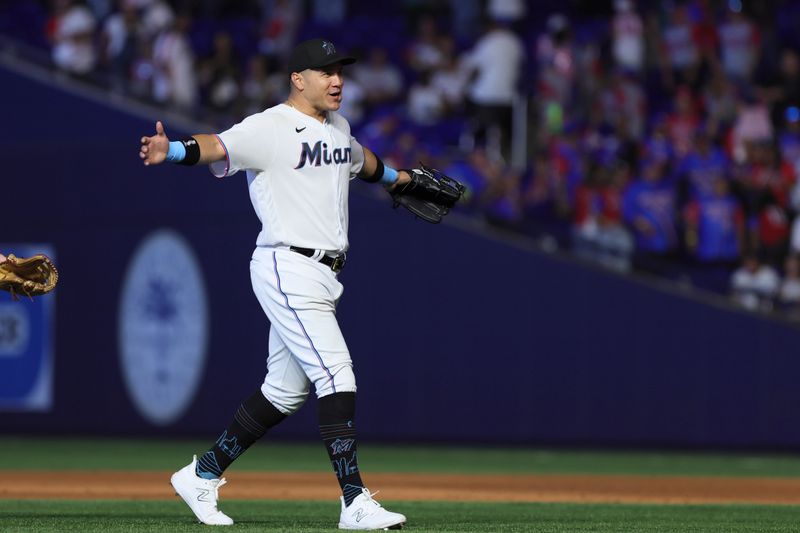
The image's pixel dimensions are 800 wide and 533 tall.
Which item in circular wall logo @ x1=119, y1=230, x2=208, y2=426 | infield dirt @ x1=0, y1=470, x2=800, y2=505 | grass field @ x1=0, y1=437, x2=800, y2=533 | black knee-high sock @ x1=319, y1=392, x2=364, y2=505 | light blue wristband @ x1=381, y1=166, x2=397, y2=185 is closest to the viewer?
black knee-high sock @ x1=319, y1=392, x2=364, y2=505

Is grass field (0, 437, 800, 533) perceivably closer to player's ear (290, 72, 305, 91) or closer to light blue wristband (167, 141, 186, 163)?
light blue wristband (167, 141, 186, 163)

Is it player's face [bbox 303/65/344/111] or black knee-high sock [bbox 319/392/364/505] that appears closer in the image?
black knee-high sock [bbox 319/392/364/505]

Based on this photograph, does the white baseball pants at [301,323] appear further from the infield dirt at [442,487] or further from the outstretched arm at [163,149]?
the infield dirt at [442,487]

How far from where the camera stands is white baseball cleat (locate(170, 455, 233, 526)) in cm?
656

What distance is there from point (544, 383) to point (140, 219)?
5.41 m

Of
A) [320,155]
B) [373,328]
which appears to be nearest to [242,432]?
[320,155]

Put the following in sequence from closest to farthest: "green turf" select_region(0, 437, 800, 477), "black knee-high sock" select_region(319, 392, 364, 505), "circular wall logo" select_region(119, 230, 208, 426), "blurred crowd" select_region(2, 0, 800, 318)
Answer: "black knee-high sock" select_region(319, 392, 364, 505) < "green turf" select_region(0, 437, 800, 477) < "blurred crowd" select_region(2, 0, 800, 318) < "circular wall logo" select_region(119, 230, 208, 426)

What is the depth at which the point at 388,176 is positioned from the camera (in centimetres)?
720

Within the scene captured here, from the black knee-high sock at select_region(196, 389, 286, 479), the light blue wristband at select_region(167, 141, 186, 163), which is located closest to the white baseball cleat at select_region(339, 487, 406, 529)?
the black knee-high sock at select_region(196, 389, 286, 479)

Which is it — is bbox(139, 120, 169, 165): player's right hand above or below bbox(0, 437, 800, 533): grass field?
above

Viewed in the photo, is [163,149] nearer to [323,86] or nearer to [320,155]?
[320,155]

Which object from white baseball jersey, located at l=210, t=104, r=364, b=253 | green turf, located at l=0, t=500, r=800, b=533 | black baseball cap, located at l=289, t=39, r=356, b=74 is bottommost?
green turf, located at l=0, t=500, r=800, b=533

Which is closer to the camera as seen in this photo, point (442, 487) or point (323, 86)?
point (323, 86)

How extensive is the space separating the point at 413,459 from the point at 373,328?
2.89 metres
